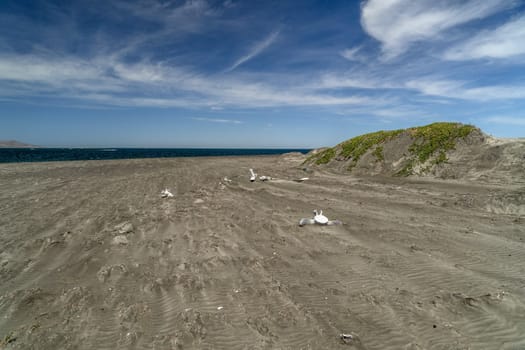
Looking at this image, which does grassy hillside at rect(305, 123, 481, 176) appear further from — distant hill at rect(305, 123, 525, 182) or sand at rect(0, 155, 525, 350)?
sand at rect(0, 155, 525, 350)

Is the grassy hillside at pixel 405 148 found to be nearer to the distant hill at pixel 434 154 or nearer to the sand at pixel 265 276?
the distant hill at pixel 434 154

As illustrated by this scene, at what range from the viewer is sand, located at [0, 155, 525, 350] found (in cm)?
396

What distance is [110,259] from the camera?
6.51 metres

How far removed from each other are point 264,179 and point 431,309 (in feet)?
47.1

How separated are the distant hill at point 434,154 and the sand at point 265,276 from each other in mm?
5210

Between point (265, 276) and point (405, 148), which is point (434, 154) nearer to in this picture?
point (405, 148)

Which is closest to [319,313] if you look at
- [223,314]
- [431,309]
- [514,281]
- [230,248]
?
[223,314]

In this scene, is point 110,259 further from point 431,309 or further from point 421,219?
point 421,219

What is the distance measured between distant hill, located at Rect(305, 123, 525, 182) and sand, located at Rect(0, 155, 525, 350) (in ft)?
17.1

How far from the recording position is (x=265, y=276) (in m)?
5.64

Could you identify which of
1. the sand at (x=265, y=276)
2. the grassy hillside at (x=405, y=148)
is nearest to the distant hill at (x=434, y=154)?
the grassy hillside at (x=405, y=148)

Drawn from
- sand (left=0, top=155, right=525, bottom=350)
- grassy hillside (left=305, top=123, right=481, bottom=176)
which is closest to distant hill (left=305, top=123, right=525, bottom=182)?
grassy hillside (left=305, top=123, right=481, bottom=176)

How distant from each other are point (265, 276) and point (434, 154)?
17.3 meters

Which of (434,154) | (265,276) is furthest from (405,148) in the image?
(265,276)
